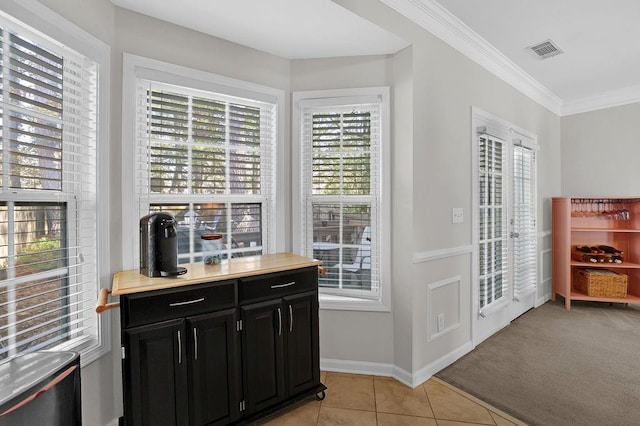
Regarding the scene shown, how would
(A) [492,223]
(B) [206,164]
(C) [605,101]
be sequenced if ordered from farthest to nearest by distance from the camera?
(C) [605,101]
(A) [492,223]
(B) [206,164]

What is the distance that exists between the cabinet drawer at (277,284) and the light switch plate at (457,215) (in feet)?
4.31

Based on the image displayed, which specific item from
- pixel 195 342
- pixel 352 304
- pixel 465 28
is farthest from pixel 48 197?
pixel 465 28

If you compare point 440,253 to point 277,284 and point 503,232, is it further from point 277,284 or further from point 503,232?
point 277,284

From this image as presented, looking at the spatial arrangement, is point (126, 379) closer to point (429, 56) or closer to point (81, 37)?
point (81, 37)

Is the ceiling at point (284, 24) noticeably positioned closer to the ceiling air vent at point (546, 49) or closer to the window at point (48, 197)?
the window at point (48, 197)

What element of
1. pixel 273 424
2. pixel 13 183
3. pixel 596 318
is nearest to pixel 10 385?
pixel 13 183

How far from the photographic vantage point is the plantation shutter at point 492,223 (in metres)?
2.99

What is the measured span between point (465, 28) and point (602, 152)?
319cm

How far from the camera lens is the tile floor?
1.92 meters

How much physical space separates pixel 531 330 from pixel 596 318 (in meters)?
1.05

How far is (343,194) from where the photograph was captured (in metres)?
2.55

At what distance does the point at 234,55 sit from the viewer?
2.28m

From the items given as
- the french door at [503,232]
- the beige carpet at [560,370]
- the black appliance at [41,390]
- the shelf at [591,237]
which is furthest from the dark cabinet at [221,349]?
the shelf at [591,237]

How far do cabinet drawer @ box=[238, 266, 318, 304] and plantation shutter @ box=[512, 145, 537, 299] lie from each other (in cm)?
261
